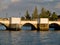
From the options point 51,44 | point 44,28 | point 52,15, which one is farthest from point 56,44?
point 52,15

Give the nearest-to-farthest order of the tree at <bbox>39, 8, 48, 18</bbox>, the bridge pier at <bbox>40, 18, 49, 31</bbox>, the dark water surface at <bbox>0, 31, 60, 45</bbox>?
the dark water surface at <bbox>0, 31, 60, 45</bbox> → the bridge pier at <bbox>40, 18, 49, 31</bbox> → the tree at <bbox>39, 8, 48, 18</bbox>

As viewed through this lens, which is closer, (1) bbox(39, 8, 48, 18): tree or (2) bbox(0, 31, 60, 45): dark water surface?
(2) bbox(0, 31, 60, 45): dark water surface

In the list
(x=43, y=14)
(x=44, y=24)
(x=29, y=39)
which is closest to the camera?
(x=29, y=39)

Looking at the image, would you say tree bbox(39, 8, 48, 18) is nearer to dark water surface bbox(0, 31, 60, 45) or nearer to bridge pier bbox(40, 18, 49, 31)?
bridge pier bbox(40, 18, 49, 31)

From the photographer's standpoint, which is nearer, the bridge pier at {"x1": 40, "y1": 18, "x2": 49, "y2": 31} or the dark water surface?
the dark water surface

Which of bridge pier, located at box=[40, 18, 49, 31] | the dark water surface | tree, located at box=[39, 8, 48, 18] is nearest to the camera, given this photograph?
the dark water surface

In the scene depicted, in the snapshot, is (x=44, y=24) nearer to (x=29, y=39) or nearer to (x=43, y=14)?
(x=43, y=14)

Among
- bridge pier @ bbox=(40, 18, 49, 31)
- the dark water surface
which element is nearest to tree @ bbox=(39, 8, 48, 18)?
bridge pier @ bbox=(40, 18, 49, 31)

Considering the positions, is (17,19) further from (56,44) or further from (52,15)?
(56,44)

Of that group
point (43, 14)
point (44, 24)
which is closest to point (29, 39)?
point (44, 24)

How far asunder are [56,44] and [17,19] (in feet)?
225

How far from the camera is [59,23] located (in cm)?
12800

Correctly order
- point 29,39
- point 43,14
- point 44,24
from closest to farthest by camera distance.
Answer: point 29,39, point 44,24, point 43,14

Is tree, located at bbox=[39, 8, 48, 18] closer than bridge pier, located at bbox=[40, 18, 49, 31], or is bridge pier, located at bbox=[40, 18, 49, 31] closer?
bridge pier, located at bbox=[40, 18, 49, 31]
